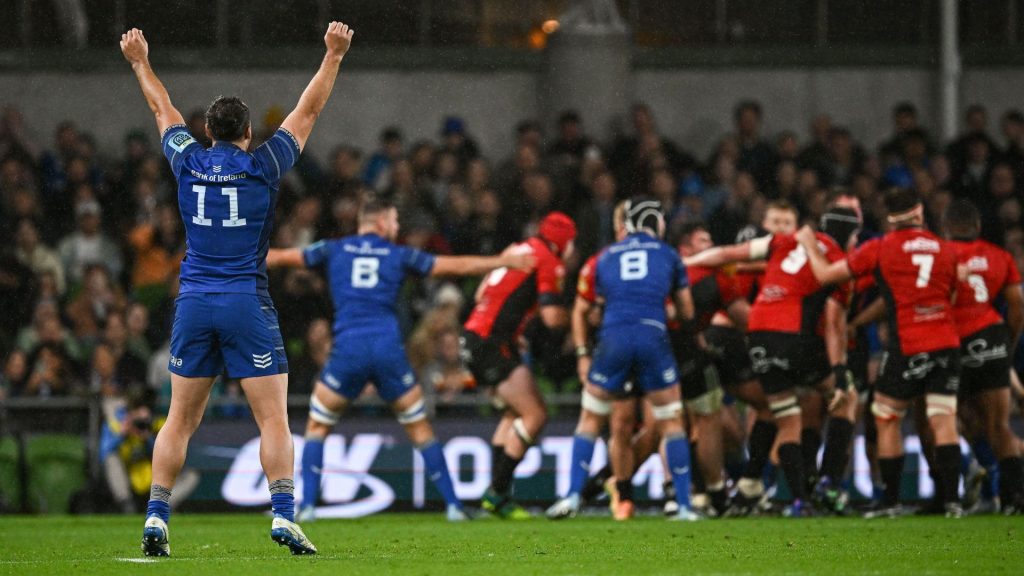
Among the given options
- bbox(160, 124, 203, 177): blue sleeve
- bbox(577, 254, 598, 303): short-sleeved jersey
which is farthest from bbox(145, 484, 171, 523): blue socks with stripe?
bbox(577, 254, 598, 303): short-sleeved jersey

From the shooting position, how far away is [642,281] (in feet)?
41.1

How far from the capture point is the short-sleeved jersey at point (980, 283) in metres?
12.9

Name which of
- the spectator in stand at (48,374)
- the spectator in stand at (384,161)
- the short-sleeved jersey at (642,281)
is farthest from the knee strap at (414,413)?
the spectator in stand at (384,161)

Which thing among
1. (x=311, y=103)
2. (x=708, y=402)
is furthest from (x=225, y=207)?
(x=708, y=402)

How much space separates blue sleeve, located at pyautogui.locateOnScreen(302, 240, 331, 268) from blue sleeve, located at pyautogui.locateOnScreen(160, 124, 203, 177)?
419 centimetres

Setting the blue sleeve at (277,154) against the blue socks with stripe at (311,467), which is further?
the blue socks with stripe at (311,467)

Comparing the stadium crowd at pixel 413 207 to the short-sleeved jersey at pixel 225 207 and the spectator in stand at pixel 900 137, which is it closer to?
the spectator in stand at pixel 900 137

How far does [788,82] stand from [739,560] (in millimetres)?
14659

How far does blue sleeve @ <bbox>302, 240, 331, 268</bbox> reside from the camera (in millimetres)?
12969

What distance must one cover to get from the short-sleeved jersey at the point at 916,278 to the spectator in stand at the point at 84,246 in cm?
897

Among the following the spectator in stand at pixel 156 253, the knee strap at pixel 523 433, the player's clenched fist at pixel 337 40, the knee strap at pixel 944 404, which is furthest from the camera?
the spectator in stand at pixel 156 253

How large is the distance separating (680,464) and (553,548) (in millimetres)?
3129

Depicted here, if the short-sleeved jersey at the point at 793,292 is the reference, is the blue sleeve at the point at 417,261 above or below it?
above

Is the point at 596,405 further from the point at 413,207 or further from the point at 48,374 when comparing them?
the point at 48,374
